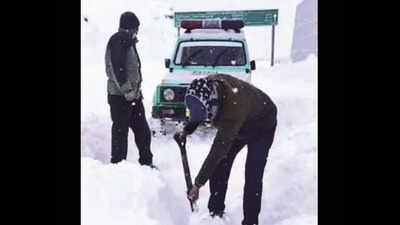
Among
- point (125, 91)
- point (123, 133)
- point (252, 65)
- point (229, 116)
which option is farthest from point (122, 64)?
point (252, 65)

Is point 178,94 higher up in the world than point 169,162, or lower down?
higher up

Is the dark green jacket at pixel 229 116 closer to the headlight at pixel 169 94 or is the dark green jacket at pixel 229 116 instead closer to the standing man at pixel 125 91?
the standing man at pixel 125 91

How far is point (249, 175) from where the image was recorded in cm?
334

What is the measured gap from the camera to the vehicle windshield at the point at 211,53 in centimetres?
483

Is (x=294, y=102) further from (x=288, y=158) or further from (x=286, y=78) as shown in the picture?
(x=286, y=78)

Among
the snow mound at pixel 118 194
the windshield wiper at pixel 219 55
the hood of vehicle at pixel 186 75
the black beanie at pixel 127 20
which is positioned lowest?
the snow mound at pixel 118 194

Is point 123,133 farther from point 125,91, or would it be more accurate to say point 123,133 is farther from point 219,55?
point 219,55

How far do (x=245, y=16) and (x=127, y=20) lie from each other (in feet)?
3.75

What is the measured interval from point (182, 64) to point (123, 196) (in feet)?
5.38

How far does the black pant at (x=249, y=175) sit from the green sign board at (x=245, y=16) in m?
1.19

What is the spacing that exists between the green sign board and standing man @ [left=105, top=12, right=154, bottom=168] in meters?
0.71

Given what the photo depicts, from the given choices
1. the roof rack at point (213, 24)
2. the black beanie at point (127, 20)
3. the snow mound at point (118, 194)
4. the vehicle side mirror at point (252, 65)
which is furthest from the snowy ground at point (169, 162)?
the vehicle side mirror at point (252, 65)
